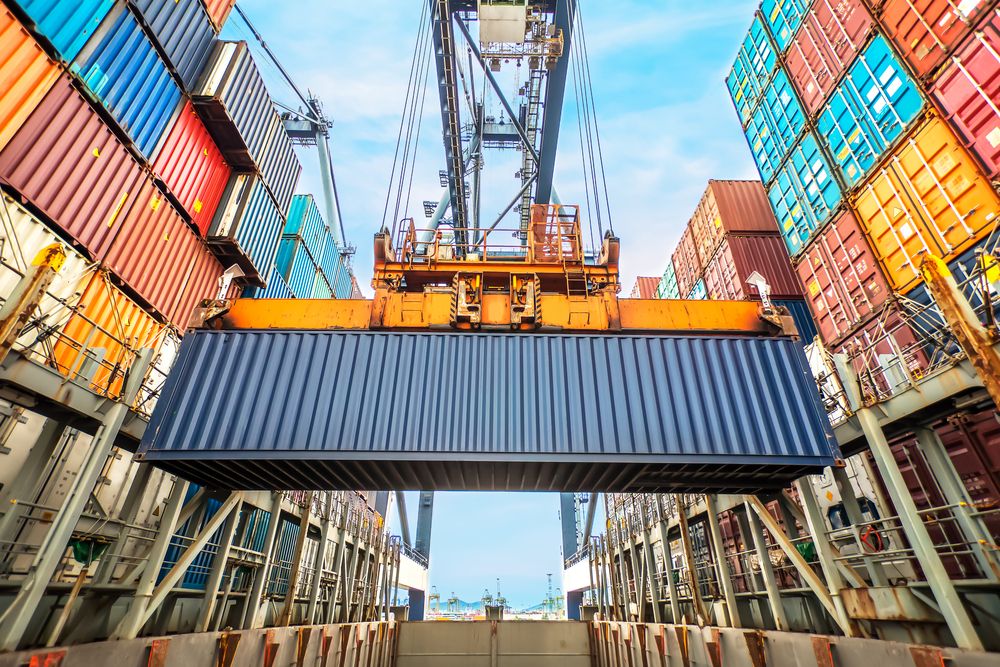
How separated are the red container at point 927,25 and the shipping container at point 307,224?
1879cm

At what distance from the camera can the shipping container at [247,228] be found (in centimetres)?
1256

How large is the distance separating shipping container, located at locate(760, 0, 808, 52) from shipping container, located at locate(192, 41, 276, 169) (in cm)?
1592

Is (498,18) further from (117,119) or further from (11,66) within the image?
(11,66)

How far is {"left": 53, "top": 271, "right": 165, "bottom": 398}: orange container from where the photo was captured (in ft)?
22.8

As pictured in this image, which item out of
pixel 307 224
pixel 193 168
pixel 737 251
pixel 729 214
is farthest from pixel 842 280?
pixel 307 224

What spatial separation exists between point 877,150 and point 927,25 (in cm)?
233

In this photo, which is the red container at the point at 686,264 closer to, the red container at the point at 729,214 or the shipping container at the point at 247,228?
the red container at the point at 729,214

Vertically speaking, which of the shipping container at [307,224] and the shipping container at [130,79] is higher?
the shipping container at [307,224]

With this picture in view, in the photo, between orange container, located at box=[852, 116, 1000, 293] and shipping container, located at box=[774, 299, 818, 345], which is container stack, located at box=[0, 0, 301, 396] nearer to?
orange container, located at box=[852, 116, 1000, 293]

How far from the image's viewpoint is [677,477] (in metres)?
7.38

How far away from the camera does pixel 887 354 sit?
970 centimetres

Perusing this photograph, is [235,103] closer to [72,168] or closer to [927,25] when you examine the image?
[72,168]

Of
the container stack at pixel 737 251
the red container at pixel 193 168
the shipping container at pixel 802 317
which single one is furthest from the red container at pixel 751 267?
the red container at pixel 193 168

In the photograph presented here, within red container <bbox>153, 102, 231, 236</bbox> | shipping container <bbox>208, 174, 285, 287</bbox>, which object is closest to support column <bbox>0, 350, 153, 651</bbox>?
red container <bbox>153, 102, 231, 236</bbox>
